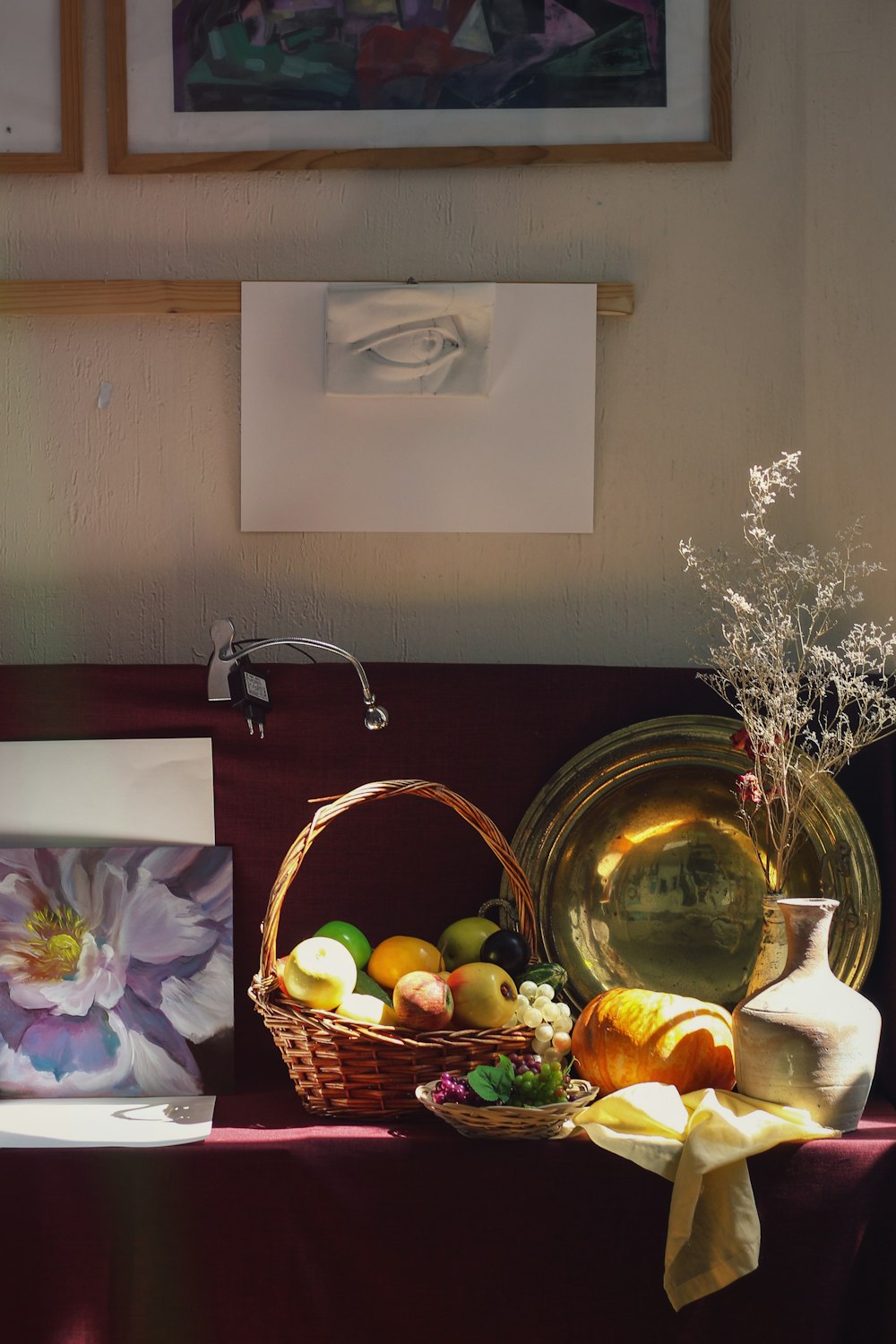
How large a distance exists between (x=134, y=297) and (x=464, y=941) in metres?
1.03

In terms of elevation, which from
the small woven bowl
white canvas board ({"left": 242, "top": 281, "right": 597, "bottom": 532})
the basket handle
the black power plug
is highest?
white canvas board ({"left": 242, "top": 281, "right": 597, "bottom": 532})

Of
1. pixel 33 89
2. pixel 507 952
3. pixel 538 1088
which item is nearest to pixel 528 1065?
pixel 538 1088

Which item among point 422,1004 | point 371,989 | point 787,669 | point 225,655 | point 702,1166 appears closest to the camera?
point 702,1166

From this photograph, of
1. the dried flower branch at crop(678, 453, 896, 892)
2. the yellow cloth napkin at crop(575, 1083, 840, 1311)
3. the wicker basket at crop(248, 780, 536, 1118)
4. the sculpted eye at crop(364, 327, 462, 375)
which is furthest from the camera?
the sculpted eye at crop(364, 327, 462, 375)

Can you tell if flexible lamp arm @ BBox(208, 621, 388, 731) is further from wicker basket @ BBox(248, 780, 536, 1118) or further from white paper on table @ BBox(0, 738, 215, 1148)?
wicker basket @ BBox(248, 780, 536, 1118)

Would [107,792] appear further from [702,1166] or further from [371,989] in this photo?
[702,1166]

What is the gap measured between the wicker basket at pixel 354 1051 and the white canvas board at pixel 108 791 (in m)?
0.27

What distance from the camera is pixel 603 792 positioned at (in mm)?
1537

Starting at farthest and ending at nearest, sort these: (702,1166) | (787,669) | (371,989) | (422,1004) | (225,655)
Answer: (787,669) < (225,655) < (371,989) < (422,1004) < (702,1166)

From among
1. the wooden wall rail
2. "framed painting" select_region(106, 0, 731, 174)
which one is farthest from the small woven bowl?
"framed painting" select_region(106, 0, 731, 174)

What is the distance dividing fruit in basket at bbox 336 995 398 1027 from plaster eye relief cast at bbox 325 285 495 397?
0.84 meters

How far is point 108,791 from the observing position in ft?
5.00

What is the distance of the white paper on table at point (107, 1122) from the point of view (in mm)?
1247

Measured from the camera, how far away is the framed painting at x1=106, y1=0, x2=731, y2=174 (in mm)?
1652
